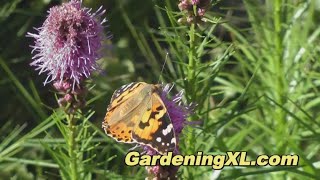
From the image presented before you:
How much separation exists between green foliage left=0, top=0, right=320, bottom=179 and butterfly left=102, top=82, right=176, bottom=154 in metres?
0.07

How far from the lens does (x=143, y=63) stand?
3.01m

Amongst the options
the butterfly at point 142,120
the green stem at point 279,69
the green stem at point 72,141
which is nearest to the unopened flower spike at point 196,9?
the butterfly at point 142,120

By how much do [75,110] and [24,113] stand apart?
1550 mm

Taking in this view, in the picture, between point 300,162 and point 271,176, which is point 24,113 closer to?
point 271,176

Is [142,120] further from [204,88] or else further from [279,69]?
[279,69]

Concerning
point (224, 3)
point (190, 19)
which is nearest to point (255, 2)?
point (190, 19)

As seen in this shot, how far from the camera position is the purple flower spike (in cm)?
135

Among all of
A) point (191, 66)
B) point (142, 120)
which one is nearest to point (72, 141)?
point (142, 120)

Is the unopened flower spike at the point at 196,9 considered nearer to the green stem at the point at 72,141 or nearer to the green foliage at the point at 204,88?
the green foliage at the point at 204,88

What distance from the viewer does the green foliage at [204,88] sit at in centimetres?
145

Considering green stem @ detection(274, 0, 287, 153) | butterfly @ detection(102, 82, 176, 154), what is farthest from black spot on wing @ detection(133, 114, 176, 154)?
green stem @ detection(274, 0, 287, 153)

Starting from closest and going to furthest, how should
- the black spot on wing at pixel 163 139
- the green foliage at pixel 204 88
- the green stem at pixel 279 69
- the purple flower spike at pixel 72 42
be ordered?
the black spot on wing at pixel 163 139, the purple flower spike at pixel 72 42, the green foliage at pixel 204 88, the green stem at pixel 279 69

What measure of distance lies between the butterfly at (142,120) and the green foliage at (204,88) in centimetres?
7

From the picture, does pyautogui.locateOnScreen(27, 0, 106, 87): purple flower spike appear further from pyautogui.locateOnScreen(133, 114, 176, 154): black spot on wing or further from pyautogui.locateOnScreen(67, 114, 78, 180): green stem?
pyautogui.locateOnScreen(133, 114, 176, 154): black spot on wing
